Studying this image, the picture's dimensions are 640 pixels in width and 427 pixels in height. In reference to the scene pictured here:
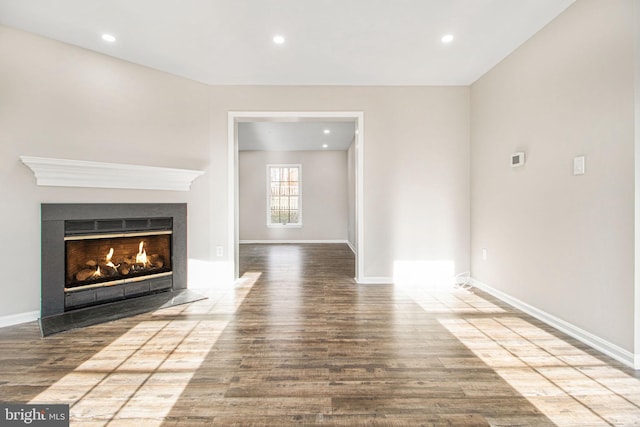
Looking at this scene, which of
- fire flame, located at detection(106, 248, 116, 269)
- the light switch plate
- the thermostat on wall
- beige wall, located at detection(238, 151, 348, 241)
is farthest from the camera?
beige wall, located at detection(238, 151, 348, 241)

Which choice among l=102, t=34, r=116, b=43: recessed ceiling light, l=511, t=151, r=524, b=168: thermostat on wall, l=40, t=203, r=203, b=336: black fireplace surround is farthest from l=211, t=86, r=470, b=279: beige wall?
l=102, t=34, r=116, b=43: recessed ceiling light

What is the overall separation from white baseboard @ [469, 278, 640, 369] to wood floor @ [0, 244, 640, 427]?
91 millimetres

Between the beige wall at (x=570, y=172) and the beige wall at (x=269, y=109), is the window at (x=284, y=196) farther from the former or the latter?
the beige wall at (x=570, y=172)

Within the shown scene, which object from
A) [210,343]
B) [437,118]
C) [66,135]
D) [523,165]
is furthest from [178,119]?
[523,165]

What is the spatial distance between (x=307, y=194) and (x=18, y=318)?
6.59 m

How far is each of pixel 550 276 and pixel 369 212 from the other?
2.03 meters

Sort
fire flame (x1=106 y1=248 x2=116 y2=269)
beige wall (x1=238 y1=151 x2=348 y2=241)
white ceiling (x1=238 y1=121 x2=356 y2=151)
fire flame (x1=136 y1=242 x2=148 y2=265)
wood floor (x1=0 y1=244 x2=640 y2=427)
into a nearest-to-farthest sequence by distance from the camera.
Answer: wood floor (x1=0 y1=244 x2=640 y2=427) < fire flame (x1=106 y1=248 x2=116 y2=269) < fire flame (x1=136 y1=242 x2=148 y2=265) < white ceiling (x1=238 y1=121 x2=356 y2=151) < beige wall (x1=238 y1=151 x2=348 y2=241)

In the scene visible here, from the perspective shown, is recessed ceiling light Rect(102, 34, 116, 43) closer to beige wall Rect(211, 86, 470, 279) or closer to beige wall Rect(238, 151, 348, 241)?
beige wall Rect(211, 86, 470, 279)

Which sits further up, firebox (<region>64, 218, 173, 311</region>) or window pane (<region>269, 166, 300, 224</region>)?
window pane (<region>269, 166, 300, 224</region>)

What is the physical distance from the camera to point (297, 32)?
8.87 ft

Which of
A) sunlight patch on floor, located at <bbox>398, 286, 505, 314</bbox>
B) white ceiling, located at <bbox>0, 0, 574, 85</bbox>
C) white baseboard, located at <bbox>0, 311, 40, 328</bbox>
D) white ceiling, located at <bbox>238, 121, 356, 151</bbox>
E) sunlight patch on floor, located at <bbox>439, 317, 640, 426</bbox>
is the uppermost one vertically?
white ceiling, located at <bbox>238, 121, 356, 151</bbox>

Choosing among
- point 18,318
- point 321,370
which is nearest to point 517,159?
point 321,370

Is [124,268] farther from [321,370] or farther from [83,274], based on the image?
[321,370]

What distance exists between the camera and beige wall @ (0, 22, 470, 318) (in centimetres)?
312
